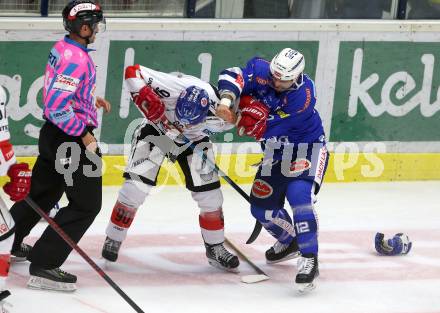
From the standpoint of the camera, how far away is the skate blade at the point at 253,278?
6.51 metres

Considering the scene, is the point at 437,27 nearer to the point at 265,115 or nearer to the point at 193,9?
the point at 193,9

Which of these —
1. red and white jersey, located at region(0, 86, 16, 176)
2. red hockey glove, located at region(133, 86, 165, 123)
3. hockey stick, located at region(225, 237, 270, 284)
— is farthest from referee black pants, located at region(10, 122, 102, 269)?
hockey stick, located at region(225, 237, 270, 284)

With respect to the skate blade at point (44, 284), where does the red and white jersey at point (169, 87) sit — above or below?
above

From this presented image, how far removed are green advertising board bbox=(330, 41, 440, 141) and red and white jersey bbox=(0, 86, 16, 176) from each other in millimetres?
4114

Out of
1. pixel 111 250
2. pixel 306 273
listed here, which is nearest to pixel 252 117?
pixel 306 273

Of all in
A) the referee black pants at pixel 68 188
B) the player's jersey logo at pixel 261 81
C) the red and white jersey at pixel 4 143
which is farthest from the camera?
the player's jersey logo at pixel 261 81

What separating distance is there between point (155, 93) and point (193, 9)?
7.76ft

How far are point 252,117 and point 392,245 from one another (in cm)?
146

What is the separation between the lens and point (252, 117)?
6.29m

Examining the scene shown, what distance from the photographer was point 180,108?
6211 millimetres

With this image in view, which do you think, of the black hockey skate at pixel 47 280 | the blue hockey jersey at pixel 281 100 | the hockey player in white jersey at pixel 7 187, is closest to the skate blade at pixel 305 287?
the blue hockey jersey at pixel 281 100

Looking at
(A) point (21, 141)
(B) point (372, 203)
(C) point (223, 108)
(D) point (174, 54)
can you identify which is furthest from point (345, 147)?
(C) point (223, 108)

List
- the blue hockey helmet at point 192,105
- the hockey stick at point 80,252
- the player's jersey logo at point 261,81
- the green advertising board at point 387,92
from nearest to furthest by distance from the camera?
the hockey stick at point 80,252
the blue hockey helmet at point 192,105
the player's jersey logo at point 261,81
the green advertising board at point 387,92

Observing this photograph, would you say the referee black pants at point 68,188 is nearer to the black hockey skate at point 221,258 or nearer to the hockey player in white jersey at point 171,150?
the hockey player in white jersey at point 171,150
